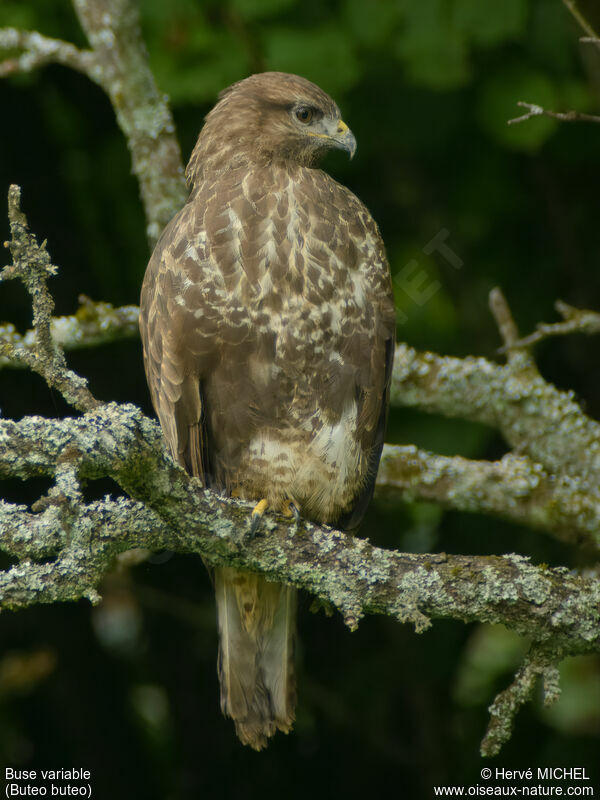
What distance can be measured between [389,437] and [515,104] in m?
1.42

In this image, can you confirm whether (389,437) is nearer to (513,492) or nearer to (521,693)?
(513,492)

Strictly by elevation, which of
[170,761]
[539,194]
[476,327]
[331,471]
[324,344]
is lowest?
[170,761]

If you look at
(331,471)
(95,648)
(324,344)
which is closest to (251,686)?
(331,471)

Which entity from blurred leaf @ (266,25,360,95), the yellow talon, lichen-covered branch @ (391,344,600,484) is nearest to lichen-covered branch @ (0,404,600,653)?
the yellow talon

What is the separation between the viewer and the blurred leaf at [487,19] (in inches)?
150

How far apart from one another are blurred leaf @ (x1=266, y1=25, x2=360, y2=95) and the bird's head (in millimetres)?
267

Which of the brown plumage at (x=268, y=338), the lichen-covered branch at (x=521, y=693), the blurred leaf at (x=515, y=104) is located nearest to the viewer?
the lichen-covered branch at (x=521, y=693)

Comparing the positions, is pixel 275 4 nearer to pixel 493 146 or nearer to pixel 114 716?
pixel 493 146

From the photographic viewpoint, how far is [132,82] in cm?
390

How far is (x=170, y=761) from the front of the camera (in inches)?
185

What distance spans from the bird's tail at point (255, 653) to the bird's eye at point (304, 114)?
1.56m

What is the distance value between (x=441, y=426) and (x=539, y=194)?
126 cm

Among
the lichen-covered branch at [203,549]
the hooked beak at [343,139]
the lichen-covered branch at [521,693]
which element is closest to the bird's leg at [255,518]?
the lichen-covered branch at [203,549]

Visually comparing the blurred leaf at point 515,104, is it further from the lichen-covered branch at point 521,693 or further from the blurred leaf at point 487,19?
the lichen-covered branch at point 521,693
